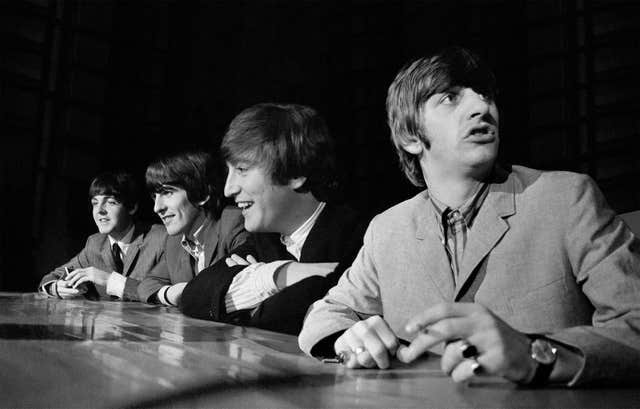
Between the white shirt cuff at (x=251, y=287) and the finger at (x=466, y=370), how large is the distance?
93 cm

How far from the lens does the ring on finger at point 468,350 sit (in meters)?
0.64

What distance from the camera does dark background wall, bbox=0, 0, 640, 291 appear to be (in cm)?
265

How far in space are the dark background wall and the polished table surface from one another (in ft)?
6.39

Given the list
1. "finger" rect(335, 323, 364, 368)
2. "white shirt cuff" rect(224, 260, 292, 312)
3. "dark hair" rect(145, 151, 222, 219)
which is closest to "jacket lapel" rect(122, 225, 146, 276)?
"dark hair" rect(145, 151, 222, 219)

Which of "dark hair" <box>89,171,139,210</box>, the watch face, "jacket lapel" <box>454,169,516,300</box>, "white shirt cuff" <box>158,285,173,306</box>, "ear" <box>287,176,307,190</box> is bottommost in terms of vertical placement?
"white shirt cuff" <box>158,285,173,306</box>

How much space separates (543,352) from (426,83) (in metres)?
0.55

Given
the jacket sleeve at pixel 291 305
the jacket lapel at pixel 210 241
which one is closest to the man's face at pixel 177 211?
the jacket lapel at pixel 210 241

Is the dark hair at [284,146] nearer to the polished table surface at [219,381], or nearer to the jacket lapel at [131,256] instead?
the polished table surface at [219,381]

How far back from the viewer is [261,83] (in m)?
4.01

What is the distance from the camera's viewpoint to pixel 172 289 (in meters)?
2.23

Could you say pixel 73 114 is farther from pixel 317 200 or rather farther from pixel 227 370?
pixel 227 370

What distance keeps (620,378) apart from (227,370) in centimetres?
42

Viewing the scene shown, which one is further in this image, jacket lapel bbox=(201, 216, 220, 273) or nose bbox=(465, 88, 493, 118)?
jacket lapel bbox=(201, 216, 220, 273)

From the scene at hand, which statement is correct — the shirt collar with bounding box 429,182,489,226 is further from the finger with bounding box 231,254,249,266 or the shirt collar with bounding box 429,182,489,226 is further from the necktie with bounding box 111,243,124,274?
the necktie with bounding box 111,243,124,274
